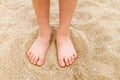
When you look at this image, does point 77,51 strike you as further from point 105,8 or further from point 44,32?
point 105,8

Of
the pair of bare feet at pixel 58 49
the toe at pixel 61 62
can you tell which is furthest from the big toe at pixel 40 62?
the toe at pixel 61 62

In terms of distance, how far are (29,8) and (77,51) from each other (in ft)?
1.81

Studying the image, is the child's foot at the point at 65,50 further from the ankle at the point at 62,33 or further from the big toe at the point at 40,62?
the big toe at the point at 40,62

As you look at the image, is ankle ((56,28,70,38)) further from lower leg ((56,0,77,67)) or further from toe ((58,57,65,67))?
toe ((58,57,65,67))

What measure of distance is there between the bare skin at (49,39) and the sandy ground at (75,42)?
0.11 feet

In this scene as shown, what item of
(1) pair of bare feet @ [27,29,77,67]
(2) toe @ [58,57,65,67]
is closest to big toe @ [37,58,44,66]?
(1) pair of bare feet @ [27,29,77,67]

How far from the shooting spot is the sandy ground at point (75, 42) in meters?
1.35

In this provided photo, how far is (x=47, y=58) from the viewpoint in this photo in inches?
55.8

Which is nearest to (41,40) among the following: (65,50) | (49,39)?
(49,39)

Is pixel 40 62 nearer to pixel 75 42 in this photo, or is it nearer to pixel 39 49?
pixel 39 49

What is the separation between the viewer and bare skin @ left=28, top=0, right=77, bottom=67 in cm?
132

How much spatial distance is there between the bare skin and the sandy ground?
3 cm

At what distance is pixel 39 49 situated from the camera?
1434 millimetres

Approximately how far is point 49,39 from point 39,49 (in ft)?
0.28
